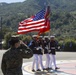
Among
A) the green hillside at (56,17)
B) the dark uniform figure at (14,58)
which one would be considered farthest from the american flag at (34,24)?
the green hillside at (56,17)

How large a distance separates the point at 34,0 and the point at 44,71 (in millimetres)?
159562

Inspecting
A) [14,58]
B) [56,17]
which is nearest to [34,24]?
[14,58]

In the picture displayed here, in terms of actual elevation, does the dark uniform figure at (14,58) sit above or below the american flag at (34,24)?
below

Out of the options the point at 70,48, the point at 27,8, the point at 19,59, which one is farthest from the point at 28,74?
the point at 27,8

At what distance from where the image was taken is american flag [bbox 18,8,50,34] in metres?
15.3

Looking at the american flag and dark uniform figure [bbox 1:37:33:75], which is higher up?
the american flag

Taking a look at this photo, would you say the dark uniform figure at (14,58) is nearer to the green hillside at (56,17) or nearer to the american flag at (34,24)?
the american flag at (34,24)

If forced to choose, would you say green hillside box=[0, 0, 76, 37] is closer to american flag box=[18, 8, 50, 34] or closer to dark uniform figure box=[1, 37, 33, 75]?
american flag box=[18, 8, 50, 34]

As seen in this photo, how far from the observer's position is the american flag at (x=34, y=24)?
15289 mm

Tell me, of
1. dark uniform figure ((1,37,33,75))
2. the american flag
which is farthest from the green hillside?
dark uniform figure ((1,37,33,75))

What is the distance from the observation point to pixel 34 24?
16.2 metres

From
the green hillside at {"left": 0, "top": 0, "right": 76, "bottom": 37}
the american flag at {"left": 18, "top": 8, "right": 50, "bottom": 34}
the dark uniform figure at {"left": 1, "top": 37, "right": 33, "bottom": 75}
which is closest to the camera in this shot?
the dark uniform figure at {"left": 1, "top": 37, "right": 33, "bottom": 75}

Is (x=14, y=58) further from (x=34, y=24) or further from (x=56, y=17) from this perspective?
(x=56, y=17)

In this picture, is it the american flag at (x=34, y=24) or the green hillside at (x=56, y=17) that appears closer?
the american flag at (x=34, y=24)
